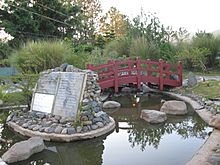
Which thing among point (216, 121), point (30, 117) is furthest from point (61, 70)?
point (216, 121)

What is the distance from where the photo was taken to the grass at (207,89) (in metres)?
8.37

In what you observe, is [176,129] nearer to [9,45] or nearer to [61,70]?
[61,70]

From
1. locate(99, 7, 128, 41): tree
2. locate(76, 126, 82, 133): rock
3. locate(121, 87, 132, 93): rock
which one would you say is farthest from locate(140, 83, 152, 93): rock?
locate(99, 7, 128, 41): tree

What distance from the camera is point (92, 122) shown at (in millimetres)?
6031

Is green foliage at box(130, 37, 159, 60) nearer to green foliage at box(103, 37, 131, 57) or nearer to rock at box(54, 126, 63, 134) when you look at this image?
green foliage at box(103, 37, 131, 57)

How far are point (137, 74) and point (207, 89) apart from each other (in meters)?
2.57

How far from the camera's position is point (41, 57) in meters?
9.92

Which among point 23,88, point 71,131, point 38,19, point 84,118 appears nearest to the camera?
point 71,131

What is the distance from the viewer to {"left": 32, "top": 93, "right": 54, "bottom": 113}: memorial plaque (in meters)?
6.52

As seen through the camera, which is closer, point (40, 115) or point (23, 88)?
point (40, 115)

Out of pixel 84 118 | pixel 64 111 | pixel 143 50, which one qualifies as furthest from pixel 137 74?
pixel 84 118

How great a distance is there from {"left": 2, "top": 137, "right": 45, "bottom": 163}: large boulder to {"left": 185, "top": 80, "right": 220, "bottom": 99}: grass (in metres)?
5.13

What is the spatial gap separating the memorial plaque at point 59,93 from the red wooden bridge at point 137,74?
3126 mm

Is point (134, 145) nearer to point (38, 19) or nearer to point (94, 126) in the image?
point (94, 126)
